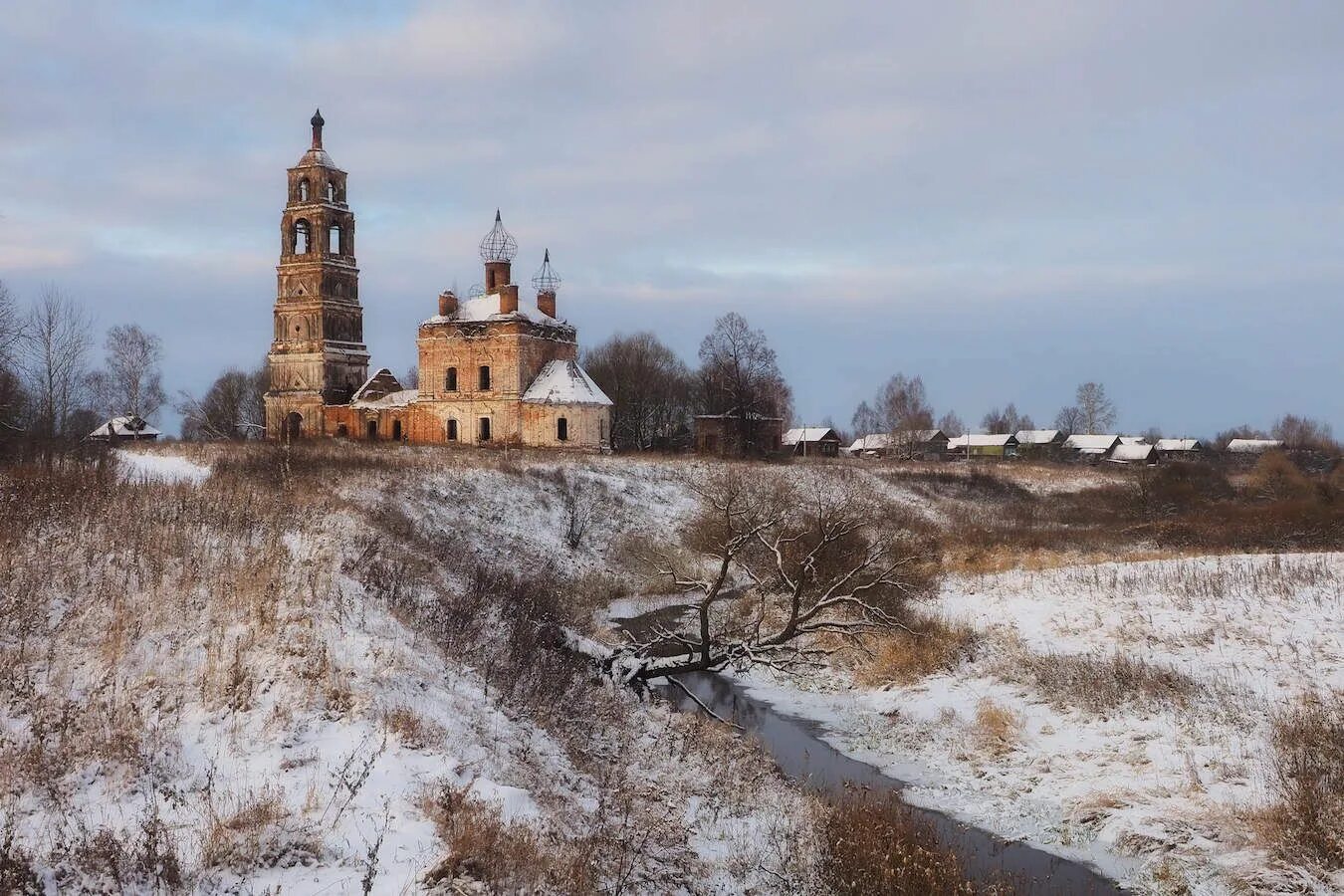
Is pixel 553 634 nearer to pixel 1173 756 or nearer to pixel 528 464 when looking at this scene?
pixel 1173 756

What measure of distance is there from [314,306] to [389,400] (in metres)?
6.13

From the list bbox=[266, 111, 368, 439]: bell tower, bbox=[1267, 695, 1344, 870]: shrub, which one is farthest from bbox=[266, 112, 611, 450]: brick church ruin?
bbox=[1267, 695, 1344, 870]: shrub

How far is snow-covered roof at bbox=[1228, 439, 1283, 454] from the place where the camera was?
9904cm

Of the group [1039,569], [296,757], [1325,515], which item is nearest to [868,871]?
[296,757]

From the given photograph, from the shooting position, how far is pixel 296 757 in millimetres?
8484

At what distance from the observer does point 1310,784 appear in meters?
11.0

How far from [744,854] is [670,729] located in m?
3.43

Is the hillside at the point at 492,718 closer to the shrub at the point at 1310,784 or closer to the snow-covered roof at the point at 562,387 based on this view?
the shrub at the point at 1310,784

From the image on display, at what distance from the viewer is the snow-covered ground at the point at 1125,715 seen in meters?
11.4

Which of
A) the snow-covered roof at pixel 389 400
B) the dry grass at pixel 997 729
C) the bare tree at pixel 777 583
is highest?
the snow-covered roof at pixel 389 400

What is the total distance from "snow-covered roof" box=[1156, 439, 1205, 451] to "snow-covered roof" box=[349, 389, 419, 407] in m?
75.0

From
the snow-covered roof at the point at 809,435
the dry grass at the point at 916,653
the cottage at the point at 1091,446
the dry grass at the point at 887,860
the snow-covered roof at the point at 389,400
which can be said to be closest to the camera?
the dry grass at the point at 887,860

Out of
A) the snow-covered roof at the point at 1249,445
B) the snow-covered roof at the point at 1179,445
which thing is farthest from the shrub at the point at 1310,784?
the snow-covered roof at the point at 1249,445

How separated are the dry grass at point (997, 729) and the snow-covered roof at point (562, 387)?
32.6 meters
